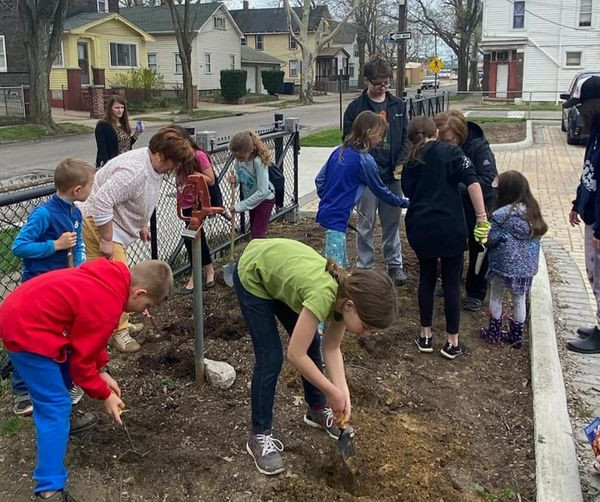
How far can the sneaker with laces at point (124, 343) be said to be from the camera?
14.3 ft

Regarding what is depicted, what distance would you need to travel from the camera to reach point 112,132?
7.32m

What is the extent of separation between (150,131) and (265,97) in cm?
2282

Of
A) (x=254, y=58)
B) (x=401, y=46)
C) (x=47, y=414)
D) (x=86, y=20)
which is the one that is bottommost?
(x=47, y=414)

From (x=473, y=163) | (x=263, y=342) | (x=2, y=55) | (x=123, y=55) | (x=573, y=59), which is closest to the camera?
(x=263, y=342)

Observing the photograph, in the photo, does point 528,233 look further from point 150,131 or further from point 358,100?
point 150,131

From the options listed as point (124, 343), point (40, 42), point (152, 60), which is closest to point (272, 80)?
point (152, 60)

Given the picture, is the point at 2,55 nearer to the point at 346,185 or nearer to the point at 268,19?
the point at 268,19

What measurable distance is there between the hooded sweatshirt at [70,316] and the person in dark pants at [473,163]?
9.32ft

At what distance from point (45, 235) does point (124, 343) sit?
115 centimetres

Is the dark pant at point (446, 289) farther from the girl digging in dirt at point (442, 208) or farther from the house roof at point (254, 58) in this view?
the house roof at point (254, 58)

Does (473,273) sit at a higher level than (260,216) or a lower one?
lower

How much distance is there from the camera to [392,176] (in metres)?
5.90

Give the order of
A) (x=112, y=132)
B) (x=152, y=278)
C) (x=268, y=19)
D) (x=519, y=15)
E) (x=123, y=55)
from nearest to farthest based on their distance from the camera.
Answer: (x=152, y=278)
(x=112, y=132)
(x=519, y=15)
(x=123, y=55)
(x=268, y=19)

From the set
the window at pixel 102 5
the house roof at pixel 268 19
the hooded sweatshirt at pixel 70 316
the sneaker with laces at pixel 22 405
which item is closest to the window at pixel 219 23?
the window at pixel 102 5
